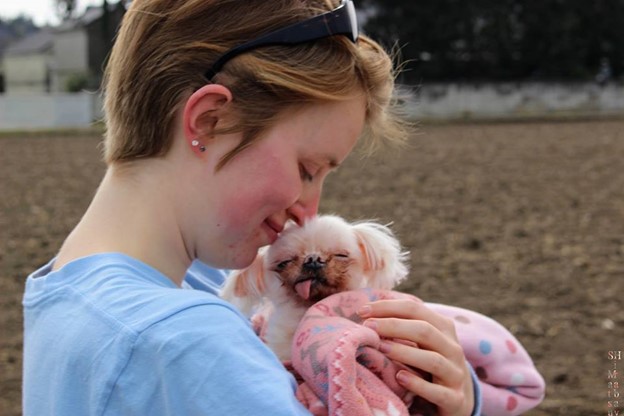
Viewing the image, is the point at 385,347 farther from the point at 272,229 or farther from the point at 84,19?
the point at 84,19

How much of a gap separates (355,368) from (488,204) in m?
8.34

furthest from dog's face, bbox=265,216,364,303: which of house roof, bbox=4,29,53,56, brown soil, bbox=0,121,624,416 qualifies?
house roof, bbox=4,29,53,56

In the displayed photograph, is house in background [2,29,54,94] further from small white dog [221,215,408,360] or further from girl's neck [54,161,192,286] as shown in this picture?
girl's neck [54,161,192,286]

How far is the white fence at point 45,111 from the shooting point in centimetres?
3322

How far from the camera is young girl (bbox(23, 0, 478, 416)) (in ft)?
4.06

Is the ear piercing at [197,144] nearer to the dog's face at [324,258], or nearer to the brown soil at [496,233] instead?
the dog's face at [324,258]

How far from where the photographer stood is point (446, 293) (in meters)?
5.55

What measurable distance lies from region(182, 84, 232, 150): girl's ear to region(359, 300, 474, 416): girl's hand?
41 centimetres

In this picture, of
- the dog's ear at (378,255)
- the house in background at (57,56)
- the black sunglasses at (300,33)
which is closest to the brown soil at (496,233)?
the dog's ear at (378,255)

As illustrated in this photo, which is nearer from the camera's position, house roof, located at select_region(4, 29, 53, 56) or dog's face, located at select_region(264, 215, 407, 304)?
dog's face, located at select_region(264, 215, 407, 304)

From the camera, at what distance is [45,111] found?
33.7 metres

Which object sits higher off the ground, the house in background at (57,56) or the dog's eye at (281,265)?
the dog's eye at (281,265)

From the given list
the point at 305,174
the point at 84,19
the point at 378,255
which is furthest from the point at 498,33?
the point at 305,174

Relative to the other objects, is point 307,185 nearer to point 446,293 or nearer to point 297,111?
point 297,111
